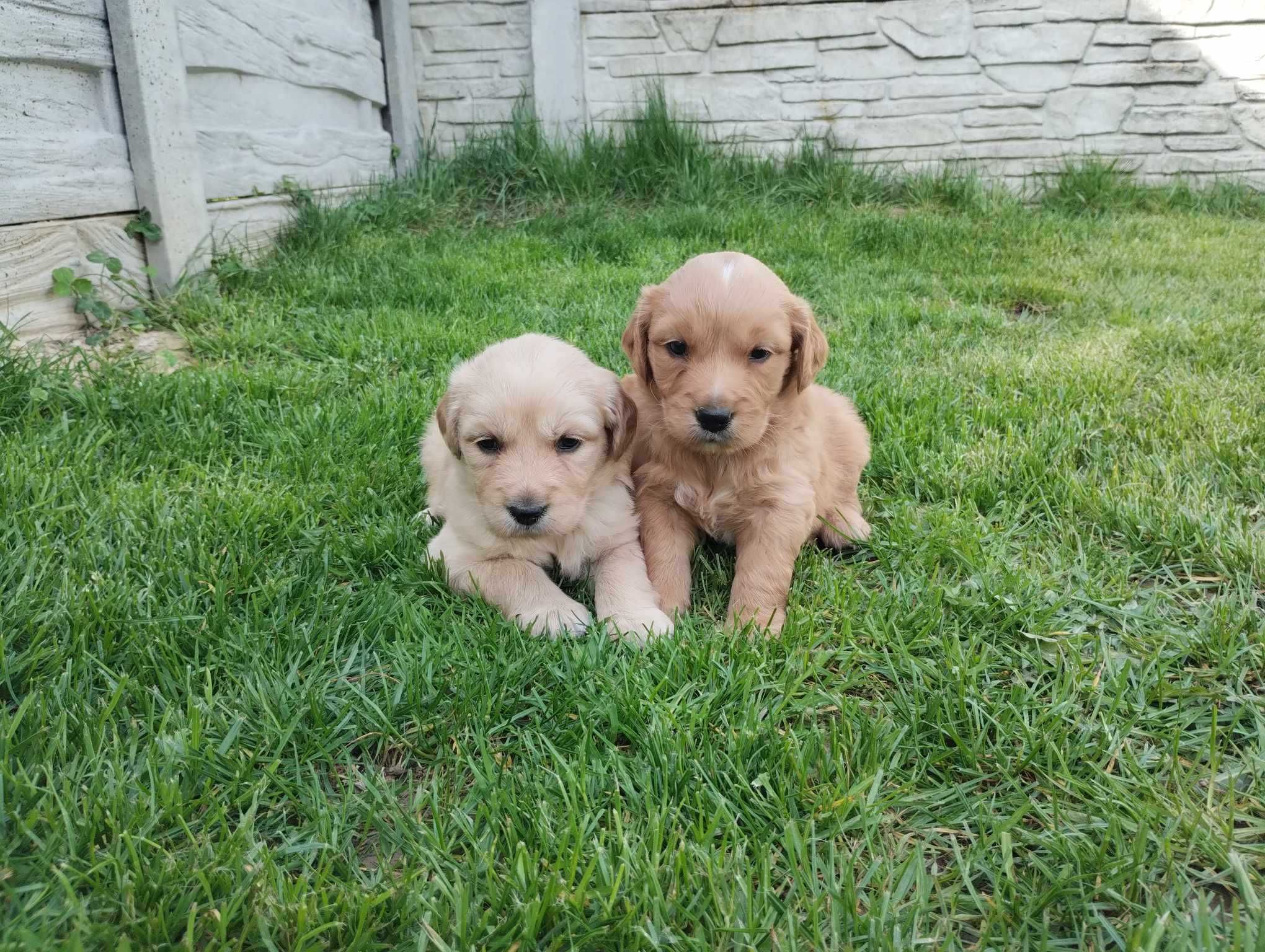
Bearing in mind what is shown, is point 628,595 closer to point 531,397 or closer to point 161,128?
point 531,397

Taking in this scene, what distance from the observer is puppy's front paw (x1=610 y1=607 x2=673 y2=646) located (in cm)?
184

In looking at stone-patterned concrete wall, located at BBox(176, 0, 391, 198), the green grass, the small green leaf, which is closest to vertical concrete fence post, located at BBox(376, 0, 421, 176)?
stone-patterned concrete wall, located at BBox(176, 0, 391, 198)

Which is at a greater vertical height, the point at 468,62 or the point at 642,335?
the point at 468,62

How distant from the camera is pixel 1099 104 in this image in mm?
6680

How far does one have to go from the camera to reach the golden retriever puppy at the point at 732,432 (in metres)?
2.03

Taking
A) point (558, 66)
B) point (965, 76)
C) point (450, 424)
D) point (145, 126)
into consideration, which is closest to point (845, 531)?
point (450, 424)

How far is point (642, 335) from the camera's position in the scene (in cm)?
226

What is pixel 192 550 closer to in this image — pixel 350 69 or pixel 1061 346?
pixel 1061 346

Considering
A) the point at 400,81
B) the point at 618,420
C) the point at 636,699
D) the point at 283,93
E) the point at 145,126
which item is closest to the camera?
the point at 636,699

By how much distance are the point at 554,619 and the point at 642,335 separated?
79 centimetres

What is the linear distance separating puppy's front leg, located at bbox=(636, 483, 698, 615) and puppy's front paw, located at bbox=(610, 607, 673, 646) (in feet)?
0.26

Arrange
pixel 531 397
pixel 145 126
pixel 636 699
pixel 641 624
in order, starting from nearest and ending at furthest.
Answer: pixel 636 699 → pixel 641 624 → pixel 531 397 → pixel 145 126

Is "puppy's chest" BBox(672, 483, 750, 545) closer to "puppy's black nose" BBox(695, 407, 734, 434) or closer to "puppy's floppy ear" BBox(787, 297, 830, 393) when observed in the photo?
"puppy's black nose" BBox(695, 407, 734, 434)

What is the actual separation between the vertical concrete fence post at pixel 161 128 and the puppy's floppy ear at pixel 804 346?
3.19 m
